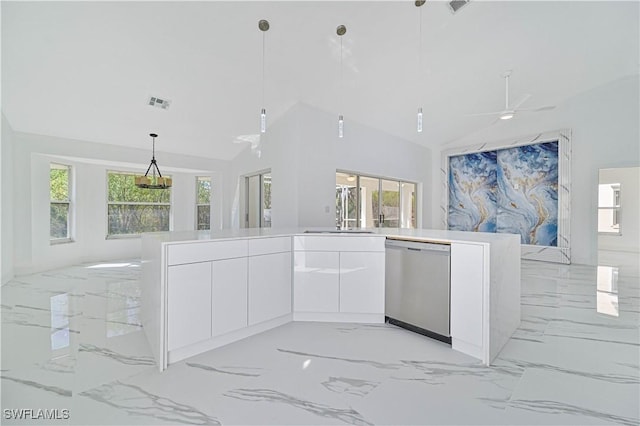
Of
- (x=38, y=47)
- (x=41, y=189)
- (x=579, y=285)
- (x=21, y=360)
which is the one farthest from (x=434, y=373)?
(x=41, y=189)

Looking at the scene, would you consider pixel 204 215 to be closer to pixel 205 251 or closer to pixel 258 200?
pixel 258 200

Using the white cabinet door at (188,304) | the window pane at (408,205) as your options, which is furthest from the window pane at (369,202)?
the white cabinet door at (188,304)

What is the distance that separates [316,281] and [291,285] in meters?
0.25

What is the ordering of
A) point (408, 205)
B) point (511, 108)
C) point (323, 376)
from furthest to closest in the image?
point (408, 205), point (511, 108), point (323, 376)

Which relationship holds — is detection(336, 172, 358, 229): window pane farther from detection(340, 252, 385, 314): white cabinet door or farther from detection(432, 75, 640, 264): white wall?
detection(432, 75, 640, 264): white wall

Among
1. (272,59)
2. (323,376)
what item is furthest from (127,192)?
(323,376)

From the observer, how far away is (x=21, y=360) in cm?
216

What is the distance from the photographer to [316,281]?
2.94 metres

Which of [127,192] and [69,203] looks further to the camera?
[127,192]

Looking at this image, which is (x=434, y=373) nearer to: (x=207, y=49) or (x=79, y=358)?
(x=79, y=358)

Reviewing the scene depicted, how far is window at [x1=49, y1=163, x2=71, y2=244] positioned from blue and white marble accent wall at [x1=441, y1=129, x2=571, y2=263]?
8.49m

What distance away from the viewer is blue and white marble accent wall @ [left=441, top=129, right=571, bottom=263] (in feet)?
20.6

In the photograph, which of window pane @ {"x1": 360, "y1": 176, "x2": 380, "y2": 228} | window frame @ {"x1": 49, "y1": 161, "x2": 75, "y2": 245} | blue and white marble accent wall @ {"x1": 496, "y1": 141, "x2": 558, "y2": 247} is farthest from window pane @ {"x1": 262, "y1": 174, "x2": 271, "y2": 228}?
blue and white marble accent wall @ {"x1": 496, "y1": 141, "x2": 558, "y2": 247}

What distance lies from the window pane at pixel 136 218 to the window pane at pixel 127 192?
16 centimetres
